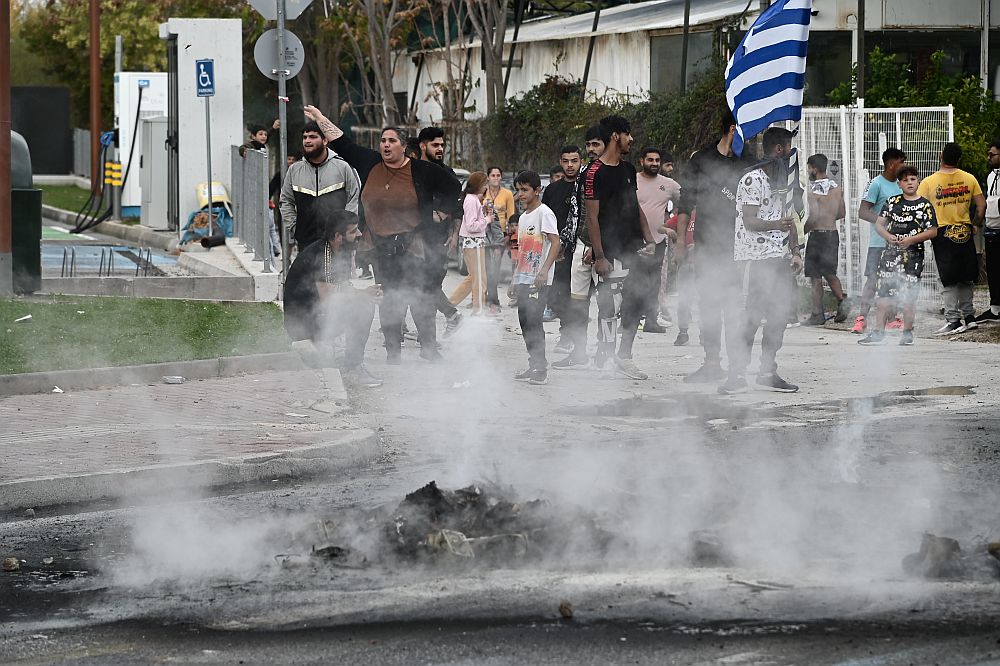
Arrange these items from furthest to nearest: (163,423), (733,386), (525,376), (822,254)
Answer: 1. (822,254)
2. (525,376)
3. (733,386)
4. (163,423)

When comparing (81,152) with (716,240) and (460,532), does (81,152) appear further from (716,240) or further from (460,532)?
(460,532)

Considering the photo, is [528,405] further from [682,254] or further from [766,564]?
[766,564]

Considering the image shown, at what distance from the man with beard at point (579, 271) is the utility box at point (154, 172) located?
13.3 meters

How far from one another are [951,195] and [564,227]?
3.63 m

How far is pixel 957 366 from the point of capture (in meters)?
10.3

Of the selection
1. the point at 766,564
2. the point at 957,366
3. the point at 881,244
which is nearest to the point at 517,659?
the point at 766,564

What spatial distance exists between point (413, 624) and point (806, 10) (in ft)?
22.7

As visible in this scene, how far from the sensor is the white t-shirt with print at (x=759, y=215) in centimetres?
918

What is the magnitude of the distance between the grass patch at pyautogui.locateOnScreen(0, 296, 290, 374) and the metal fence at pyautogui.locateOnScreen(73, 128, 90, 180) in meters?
29.6

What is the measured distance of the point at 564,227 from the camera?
10.7 metres

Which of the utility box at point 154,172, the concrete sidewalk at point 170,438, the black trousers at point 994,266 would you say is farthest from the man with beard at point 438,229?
the utility box at point 154,172

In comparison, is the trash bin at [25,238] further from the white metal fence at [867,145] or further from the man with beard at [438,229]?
the white metal fence at [867,145]

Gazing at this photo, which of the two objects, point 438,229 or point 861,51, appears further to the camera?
point 861,51

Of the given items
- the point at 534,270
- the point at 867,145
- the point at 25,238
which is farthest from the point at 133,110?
the point at 534,270
